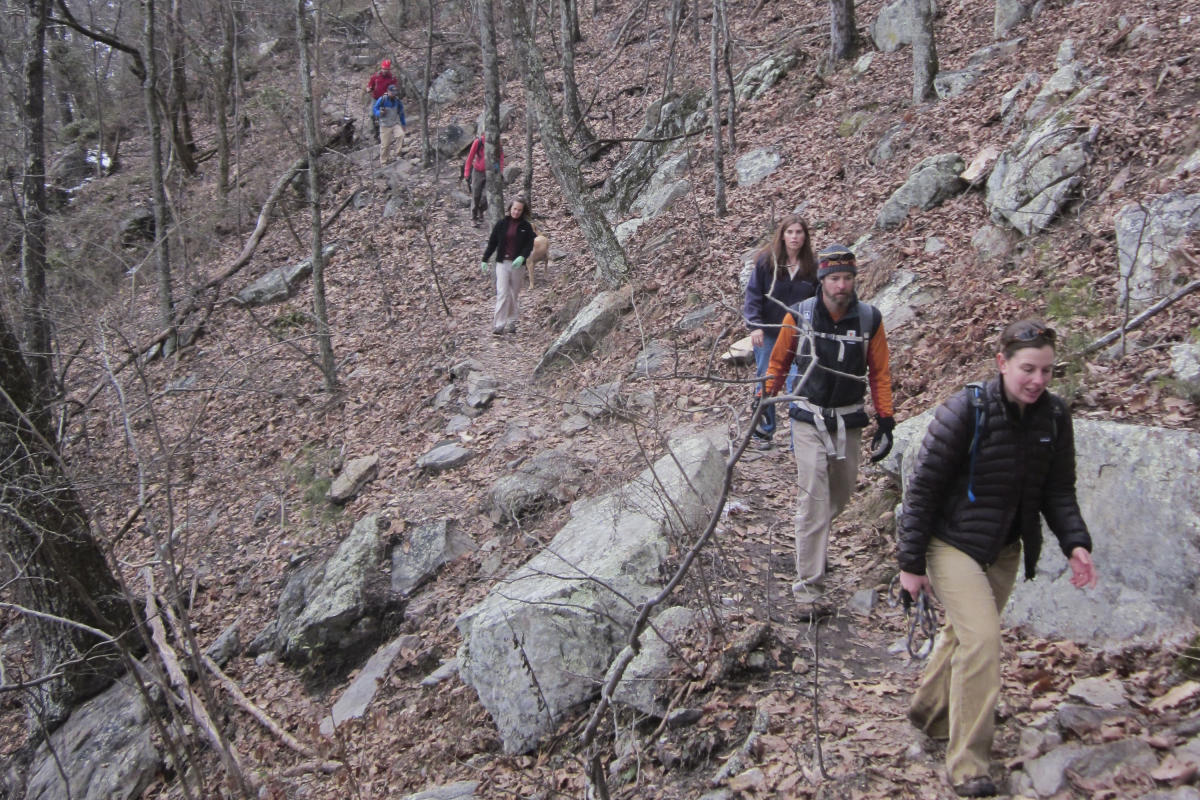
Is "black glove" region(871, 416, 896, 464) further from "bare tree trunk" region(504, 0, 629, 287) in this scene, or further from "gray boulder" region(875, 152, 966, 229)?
"bare tree trunk" region(504, 0, 629, 287)

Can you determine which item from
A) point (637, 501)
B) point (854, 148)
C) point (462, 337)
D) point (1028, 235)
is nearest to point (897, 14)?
point (854, 148)

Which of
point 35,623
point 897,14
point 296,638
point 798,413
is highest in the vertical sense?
point 897,14

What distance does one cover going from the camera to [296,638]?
711cm

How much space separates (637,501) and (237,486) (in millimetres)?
7240

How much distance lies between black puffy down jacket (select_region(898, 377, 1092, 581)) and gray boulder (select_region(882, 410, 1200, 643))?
1120 millimetres

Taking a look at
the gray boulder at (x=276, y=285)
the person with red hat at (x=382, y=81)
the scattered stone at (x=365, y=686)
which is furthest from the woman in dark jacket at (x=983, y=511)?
the person with red hat at (x=382, y=81)

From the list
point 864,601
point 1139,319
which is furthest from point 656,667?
point 1139,319

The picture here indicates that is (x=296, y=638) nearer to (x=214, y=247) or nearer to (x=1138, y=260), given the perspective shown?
(x=1138, y=260)

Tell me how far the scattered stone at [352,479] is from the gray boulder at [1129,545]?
7.09 meters

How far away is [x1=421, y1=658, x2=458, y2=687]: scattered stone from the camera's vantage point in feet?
19.4

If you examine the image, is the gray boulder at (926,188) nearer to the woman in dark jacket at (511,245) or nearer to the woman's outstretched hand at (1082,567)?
the woman in dark jacket at (511,245)

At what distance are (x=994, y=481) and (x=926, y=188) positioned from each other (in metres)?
6.90

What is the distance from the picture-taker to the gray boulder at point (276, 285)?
1570 cm

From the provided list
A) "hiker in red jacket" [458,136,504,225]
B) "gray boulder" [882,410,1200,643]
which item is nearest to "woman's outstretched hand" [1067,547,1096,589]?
"gray boulder" [882,410,1200,643]
